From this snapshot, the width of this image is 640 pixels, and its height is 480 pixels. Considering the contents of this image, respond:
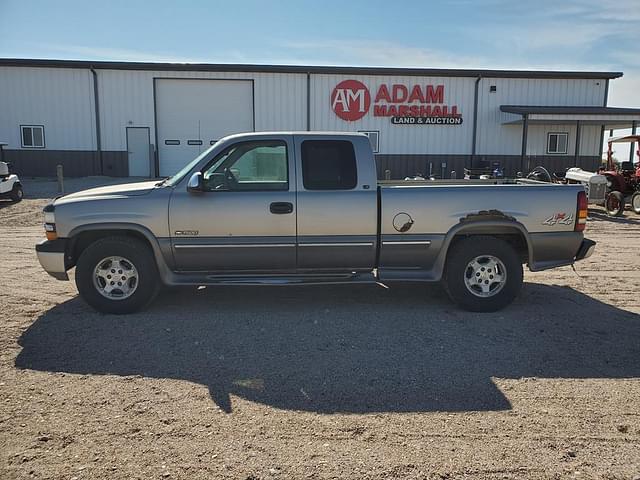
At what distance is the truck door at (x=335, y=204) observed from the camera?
5934 millimetres

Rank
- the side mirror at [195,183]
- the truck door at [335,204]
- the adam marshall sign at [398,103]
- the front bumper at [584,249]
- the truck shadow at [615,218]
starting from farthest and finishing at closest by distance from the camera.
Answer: the adam marshall sign at [398,103]
the truck shadow at [615,218]
the front bumper at [584,249]
the truck door at [335,204]
the side mirror at [195,183]

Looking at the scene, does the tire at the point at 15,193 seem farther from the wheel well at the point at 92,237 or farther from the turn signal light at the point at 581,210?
the turn signal light at the point at 581,210

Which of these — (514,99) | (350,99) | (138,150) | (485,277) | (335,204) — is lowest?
(485,277)

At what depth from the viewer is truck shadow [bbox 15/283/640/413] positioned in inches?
166

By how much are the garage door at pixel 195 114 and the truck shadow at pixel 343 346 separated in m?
20.0

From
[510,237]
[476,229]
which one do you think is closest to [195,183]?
[476,229]

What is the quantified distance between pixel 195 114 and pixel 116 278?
2094 centimetres

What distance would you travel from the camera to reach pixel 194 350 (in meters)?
5.00

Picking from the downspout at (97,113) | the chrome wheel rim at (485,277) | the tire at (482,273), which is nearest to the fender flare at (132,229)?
the tire at (482,273)

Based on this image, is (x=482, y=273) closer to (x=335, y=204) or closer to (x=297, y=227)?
(x=335, y=204)

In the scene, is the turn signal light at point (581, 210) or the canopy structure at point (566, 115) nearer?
the turn signal light at point (581, 210)

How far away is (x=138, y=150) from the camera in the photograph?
83.7ft

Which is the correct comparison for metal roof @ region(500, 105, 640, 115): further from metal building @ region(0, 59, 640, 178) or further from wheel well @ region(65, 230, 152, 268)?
wheel well @ region(65, 230, 152, 268)

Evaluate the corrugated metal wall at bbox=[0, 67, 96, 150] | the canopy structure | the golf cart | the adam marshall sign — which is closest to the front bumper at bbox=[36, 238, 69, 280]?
the golf cart
